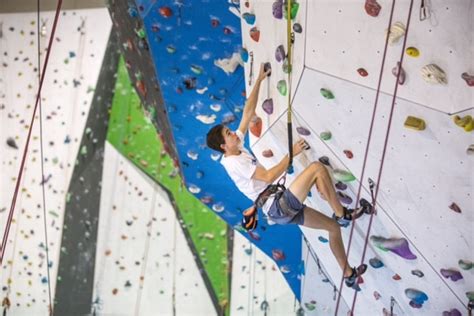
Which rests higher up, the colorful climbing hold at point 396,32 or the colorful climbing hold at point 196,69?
the colorful climbing hold at point 196,69

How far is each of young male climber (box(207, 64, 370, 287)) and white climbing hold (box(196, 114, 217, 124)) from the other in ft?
1.60

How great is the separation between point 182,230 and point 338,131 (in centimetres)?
Result: 160

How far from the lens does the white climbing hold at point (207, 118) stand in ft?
12.8

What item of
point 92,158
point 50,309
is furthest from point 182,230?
point 50,309

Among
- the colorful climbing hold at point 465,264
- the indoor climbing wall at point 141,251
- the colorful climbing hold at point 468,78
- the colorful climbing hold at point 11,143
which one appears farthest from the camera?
the colorful climbing hold at point 11,143

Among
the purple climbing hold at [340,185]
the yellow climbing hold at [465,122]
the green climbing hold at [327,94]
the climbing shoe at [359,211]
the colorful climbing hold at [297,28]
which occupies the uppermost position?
the colorful climbing hold at [297,28]

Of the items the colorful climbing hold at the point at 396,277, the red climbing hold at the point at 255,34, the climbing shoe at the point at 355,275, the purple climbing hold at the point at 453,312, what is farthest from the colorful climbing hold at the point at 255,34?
the purple climbing hold at the point at 453,312

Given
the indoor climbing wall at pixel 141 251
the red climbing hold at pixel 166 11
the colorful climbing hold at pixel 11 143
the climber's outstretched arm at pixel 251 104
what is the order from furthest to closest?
the colorful climbing hold at pixel 11 143 → the indoor climbing wall at pixel 141 251 → the red climbing hold at pixel 166 11 → the climber's outstretched arm at pixel 251 104

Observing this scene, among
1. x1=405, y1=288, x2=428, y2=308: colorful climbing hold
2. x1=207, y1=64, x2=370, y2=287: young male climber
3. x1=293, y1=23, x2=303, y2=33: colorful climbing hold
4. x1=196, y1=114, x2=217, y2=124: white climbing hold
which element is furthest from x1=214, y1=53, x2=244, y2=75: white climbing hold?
x1=405, y1=288, x2=428, y2=308: colorful climbing hold

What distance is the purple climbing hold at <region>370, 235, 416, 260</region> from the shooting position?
3.26m

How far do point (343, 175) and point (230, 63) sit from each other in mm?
870

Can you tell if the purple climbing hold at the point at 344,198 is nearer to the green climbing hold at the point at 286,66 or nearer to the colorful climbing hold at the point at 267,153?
the colorful climbing hold at the point at 267,153

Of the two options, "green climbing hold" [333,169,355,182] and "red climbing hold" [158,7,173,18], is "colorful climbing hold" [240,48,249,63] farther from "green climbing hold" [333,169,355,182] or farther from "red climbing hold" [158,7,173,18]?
"green climbing hold" [333,169,355,182]

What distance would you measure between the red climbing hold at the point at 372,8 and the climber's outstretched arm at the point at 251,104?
0.75m
